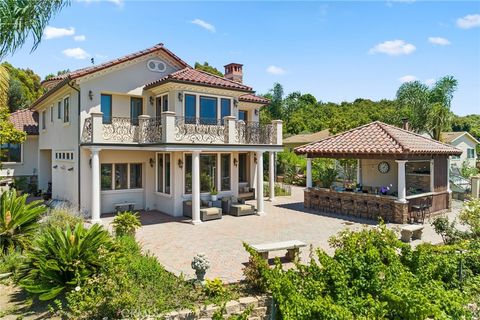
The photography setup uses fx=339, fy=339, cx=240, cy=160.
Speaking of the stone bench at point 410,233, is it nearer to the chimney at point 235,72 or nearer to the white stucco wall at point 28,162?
the chimney at point 235,72

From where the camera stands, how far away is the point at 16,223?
11109 mm

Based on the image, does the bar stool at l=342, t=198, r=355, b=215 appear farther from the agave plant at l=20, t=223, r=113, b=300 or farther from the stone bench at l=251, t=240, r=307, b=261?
the agave plant at l=20, t=223, r=113, b=300

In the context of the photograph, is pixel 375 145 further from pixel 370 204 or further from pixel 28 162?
pixel 28 162

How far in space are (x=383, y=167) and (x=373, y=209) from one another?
4302mm

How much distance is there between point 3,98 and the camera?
12164 millimetres

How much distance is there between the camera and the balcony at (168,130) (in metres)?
16.0

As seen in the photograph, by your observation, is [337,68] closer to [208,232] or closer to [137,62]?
[137,62]

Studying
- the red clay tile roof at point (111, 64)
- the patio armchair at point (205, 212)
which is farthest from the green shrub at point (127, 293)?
the red clay tile roof at point (111, 64)

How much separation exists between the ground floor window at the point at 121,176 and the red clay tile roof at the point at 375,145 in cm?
976

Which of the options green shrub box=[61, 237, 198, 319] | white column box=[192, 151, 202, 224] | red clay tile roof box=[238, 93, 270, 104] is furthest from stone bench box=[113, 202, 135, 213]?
red clay tile roof box=[238, 93, 270, 104]

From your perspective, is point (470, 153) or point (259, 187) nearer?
point (259, 187)

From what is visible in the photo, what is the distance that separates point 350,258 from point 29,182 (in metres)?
25.3

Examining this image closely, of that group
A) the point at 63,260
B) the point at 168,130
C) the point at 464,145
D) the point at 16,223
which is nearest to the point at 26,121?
the point at 168,130

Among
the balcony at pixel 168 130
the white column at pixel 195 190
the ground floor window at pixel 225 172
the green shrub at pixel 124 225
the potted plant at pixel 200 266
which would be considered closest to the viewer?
the potted plant at pixel 200 266
